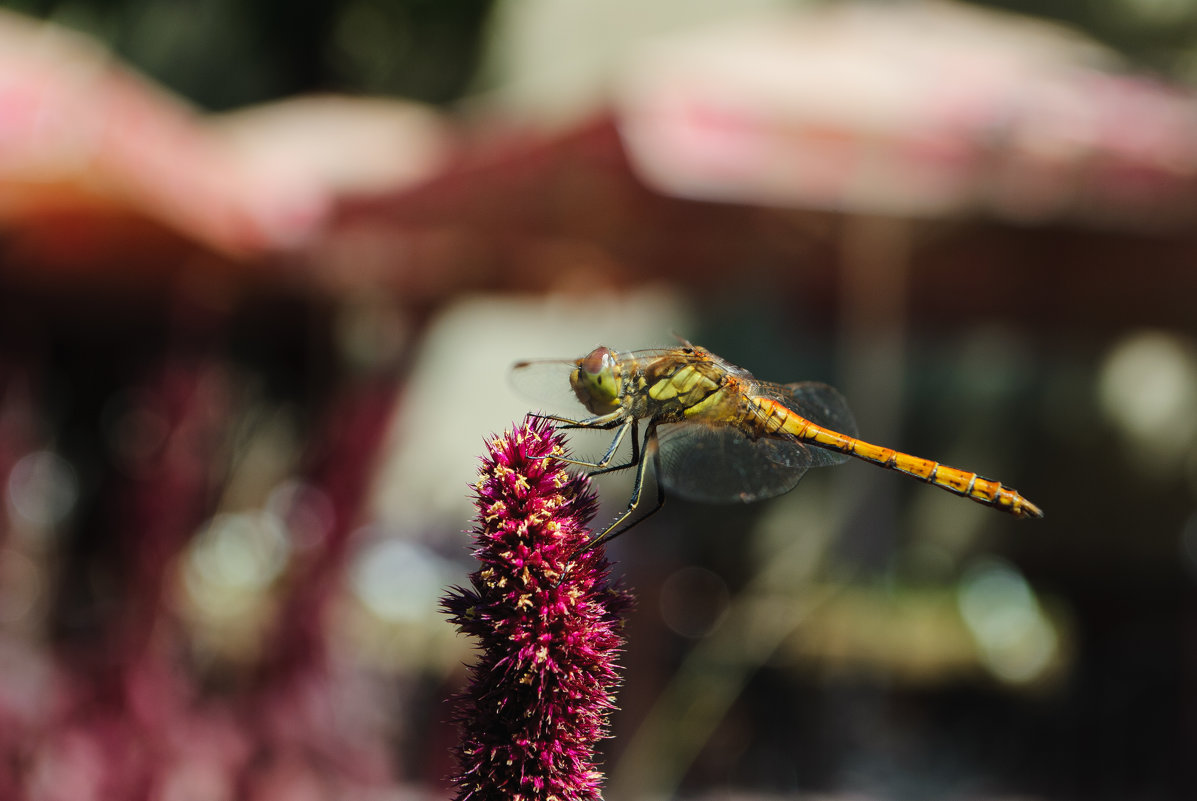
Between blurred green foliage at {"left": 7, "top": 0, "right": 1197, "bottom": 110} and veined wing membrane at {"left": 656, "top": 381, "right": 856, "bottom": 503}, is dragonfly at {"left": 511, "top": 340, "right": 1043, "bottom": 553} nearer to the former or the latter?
veined wing membrane at {"left": 656, "top": 381, "right": 856, "bottom": 503}

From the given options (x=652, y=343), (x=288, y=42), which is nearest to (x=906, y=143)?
(x=652, y=343)

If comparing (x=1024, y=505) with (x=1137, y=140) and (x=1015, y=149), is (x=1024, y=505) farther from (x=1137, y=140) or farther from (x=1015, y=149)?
(x=1137, y=140)

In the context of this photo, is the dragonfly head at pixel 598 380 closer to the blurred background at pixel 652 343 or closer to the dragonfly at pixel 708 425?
the dragonfly at pixel 708 425

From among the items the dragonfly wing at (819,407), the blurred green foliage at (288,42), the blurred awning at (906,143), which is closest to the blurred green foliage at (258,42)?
the blurred green foliage at (288,42)

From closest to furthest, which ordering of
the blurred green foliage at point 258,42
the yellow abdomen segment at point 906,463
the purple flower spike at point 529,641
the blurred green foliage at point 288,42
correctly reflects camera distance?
the purple flower spike at point 529,641, the yellow abdomen segment at point 906,463, the blurred green foliage at point 288,42, the blurred green foliage at point 258,42

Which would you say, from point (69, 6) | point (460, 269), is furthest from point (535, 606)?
point (69, 6)

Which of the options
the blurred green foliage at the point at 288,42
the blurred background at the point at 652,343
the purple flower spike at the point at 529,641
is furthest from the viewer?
the blurred green foliage at the point at 288,42

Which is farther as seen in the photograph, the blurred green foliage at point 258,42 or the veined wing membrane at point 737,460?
the blurred green foliage at point 258,42

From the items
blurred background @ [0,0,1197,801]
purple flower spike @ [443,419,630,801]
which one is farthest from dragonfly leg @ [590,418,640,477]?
blurred background @ [0,0,1197,801]

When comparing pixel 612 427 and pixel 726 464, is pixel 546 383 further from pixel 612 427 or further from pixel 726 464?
pixel 726 464
